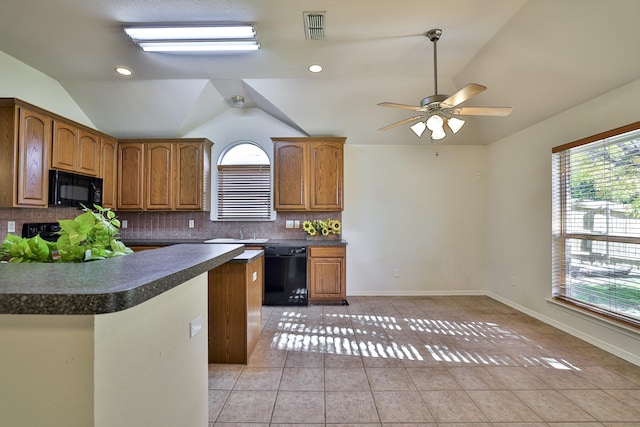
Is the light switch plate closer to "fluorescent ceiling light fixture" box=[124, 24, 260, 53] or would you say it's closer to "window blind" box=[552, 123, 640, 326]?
"fluorescent ceiling light fixture" box=[124, 24, 260, 53]

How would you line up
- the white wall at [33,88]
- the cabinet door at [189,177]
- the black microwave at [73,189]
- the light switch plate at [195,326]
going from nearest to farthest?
the light switch plate at [195,326] → the white wall at [33,88] → the black microwave at [73,189] → the cabinet door at [189,177]

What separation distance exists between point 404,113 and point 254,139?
7.71 ft

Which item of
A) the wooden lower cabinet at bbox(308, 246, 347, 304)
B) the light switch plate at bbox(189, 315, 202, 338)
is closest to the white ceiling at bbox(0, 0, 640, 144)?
the wooden lower cabinet at bbox(308, 246, 347, 304)

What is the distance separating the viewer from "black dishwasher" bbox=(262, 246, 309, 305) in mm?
4062

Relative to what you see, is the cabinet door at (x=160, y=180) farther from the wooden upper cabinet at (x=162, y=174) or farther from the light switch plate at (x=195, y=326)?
the light switch plate at (x=195, y=326)

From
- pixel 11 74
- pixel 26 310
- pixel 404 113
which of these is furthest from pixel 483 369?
pixel 11 74

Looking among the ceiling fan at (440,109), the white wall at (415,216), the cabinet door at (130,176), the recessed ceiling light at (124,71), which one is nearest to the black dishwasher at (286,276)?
the white wall at (415,216)

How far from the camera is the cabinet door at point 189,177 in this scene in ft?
14.3

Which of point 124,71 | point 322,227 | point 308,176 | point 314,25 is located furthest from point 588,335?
point 124,71

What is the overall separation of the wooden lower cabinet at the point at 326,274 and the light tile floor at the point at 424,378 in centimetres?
66

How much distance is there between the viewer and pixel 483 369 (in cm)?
241

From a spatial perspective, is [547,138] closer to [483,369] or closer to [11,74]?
[483,369]

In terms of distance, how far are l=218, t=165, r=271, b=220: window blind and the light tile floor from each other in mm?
1920

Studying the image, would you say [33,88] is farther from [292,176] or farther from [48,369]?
[48,369]
